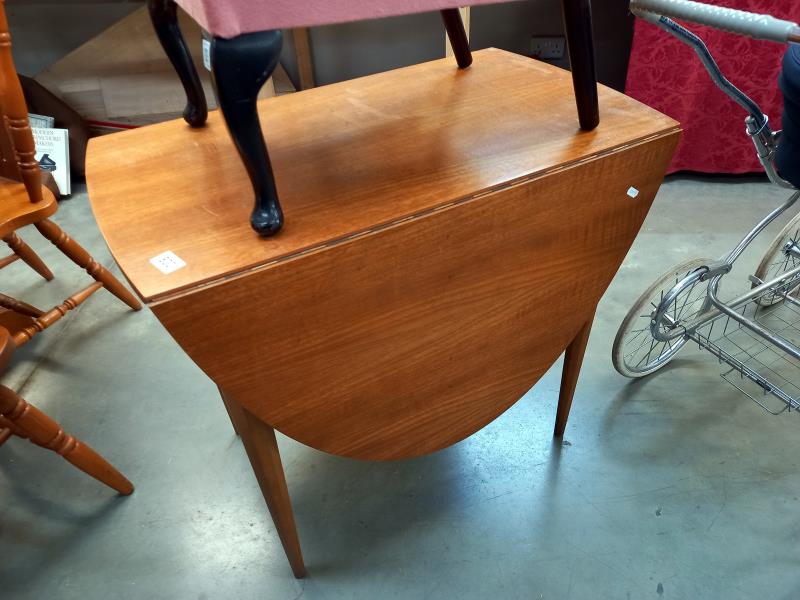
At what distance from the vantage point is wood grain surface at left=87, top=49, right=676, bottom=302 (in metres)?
0.71

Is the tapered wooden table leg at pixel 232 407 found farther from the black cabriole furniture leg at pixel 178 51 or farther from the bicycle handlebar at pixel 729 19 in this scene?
the bicycle handlebar at pixel 729 19

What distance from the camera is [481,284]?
88cm

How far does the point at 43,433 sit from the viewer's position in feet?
3.67

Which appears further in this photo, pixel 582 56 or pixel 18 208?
pixel 18 208

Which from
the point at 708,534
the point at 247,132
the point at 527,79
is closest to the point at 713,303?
the point at 708,534

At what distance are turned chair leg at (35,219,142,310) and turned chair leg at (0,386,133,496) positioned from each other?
1.77 feet

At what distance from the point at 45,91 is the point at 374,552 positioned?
226 cm

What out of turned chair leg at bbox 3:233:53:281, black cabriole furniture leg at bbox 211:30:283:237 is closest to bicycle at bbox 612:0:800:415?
black cabriole furniture leg at bbox 211:30:283:237

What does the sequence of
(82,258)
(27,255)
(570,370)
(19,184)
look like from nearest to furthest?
(570,370), (19,184), (82,258), (27,255)

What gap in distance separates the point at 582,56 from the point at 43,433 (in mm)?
1204

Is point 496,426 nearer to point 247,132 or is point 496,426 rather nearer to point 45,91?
point 247,132

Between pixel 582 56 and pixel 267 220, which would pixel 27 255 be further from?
pixel 582 56

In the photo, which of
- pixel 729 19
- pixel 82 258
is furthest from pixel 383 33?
pixel 729 19

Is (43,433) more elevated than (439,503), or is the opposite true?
(43,433)
